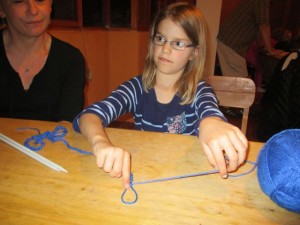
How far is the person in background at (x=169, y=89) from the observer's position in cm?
81

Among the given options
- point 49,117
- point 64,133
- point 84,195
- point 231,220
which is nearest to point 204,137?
point 231,220

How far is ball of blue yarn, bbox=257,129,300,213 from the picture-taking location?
0.45 m

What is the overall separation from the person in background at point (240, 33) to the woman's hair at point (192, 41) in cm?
167

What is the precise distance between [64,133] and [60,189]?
283 mm

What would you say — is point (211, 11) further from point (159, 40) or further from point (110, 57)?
point (159, 40)

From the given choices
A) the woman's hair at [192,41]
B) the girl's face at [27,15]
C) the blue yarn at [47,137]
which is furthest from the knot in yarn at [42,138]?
the girl's face at [27,15]

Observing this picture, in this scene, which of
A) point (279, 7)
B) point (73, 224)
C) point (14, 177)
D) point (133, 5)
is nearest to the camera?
point (73, 224)

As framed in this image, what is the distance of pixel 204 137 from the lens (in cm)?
61

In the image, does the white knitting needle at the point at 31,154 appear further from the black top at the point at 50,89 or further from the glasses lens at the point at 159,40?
the glasses lens at the point at 159,40

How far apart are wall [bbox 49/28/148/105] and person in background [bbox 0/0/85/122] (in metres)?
1.26

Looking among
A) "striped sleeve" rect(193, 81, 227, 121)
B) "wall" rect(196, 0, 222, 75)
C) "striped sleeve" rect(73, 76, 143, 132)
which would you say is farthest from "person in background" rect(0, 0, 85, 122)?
"wall" rect(196, 0, 222, 75)

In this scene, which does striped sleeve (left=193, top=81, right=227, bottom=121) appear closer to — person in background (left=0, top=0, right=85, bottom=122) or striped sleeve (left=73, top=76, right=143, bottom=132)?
striped sleeve (left=73, top=76, right=143, bottom=132)

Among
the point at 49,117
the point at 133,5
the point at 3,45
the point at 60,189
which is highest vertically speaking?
the point at 133,5

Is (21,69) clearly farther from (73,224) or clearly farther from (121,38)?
(121,38)
